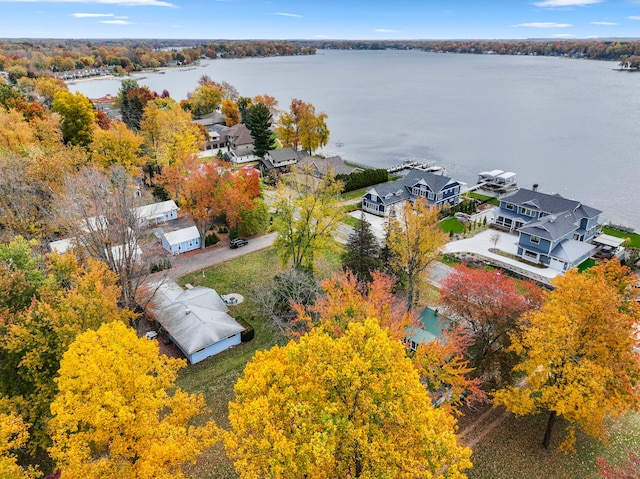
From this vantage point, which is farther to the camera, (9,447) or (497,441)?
(497,441)

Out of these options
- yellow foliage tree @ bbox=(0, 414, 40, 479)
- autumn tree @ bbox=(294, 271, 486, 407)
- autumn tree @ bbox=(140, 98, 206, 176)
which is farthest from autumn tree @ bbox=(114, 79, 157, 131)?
yellow foliage tree @ bbox=(0, 414, 40, 479)

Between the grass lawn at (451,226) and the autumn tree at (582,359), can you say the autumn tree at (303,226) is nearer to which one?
the autumn tree at (582,359)

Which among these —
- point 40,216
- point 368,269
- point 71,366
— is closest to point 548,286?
point 368,269

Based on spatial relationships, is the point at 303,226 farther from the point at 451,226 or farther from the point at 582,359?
the point at 451,226

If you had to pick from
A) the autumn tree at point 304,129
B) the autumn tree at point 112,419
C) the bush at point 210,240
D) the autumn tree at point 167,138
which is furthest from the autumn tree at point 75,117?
the autumn tree at point 112,419

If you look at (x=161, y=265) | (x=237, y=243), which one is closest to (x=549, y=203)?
(x=237, y=243)
